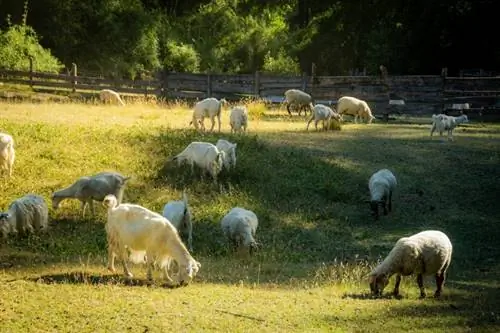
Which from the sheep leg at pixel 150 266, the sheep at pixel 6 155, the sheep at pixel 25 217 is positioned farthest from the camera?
the sheep at pixel 6 155

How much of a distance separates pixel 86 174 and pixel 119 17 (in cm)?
3366

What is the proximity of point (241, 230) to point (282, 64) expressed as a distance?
42296mm

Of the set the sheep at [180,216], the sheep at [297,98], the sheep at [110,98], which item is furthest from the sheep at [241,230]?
the sheep at [110,98]

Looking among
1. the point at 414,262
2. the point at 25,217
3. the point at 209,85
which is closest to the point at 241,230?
the point at 414,262

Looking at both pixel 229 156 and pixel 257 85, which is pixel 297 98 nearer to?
pixel 257 85

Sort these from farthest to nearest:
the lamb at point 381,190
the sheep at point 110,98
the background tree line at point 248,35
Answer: the background tree line at point 248,35, the sheep at point 110,98, the lamb at point 381,190

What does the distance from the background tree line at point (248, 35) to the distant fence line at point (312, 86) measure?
19.2 ft

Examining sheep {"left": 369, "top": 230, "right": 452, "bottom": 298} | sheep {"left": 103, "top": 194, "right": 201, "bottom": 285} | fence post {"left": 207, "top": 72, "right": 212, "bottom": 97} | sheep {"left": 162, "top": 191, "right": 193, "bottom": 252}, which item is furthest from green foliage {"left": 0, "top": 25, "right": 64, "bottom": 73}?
sheep {"left": 369, "top": 230, "right": 452, "bottom": 298}

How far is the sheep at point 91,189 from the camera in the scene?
1298cm

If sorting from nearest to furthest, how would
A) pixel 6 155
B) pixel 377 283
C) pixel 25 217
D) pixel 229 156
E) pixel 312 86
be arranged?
1. pixel 377 283
2. pixel 25 217
3. pixel 6 155
4. pixel 229 156
5. pixel 312 86

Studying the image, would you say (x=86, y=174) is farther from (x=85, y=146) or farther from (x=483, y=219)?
(x=483, y=219)

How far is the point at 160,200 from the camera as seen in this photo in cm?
1429

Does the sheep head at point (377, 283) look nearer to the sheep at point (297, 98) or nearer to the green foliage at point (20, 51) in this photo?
the sheep at point (297, 98)

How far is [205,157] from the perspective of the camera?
15398 mm
